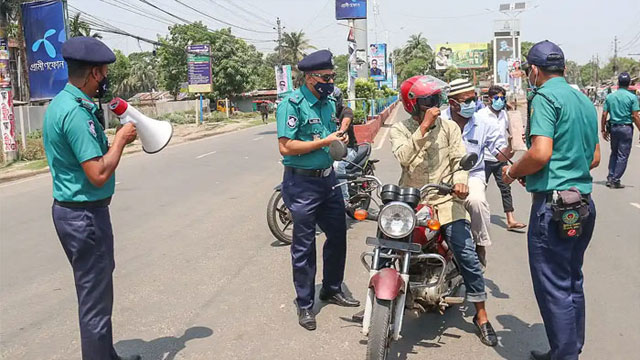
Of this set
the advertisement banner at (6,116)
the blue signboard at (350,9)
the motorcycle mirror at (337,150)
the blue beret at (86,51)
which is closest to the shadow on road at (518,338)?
the motorcycle mirror at (337,150)

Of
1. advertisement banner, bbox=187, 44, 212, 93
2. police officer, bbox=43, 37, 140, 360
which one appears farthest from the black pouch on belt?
advertisement banner, bbox=187, 44, 212, 93

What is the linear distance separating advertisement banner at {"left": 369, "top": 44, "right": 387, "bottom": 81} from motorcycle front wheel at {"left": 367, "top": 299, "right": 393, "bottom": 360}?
130 ft

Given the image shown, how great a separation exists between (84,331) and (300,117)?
202 centimetres

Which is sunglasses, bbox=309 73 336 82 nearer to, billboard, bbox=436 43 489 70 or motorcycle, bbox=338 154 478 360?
motorcycle, bbox=338 154 478 360

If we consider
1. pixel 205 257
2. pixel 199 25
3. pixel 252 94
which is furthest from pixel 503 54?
pixel 205 257

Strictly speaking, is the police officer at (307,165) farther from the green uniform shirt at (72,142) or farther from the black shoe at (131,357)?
the green uniform shirt at (72,142)

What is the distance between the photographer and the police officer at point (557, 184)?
3.16 metres

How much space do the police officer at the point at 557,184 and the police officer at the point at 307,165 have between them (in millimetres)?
1401

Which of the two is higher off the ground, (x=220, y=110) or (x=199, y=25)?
(x=199, y=25)

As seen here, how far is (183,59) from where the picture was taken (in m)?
58.7

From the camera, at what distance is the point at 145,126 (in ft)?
10.9

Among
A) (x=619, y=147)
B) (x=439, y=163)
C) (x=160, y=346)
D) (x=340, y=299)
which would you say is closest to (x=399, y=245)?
(x=439, y=163)

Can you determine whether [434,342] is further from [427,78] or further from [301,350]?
[427,78]

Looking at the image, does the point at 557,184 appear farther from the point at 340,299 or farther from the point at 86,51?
the point at 86,51
